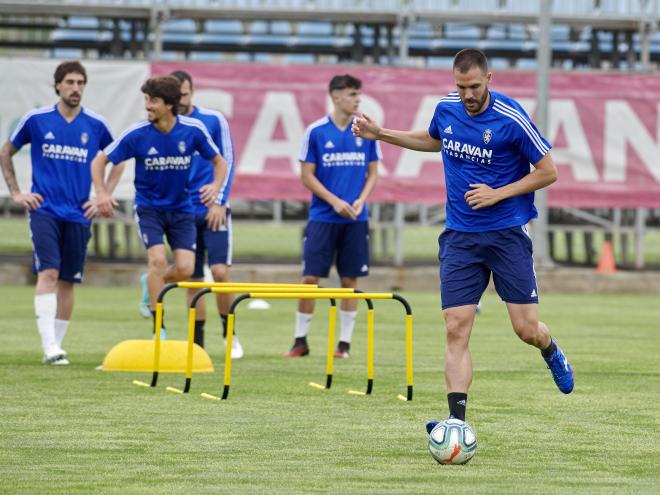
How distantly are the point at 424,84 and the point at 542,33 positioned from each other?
1.92 m

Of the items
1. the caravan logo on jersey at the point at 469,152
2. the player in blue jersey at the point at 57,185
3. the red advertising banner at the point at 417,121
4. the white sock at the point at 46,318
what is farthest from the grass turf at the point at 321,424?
the red advertising banner at the point at 417,121

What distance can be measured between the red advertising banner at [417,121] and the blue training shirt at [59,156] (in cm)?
966

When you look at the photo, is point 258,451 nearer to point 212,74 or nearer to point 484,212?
point 484,212

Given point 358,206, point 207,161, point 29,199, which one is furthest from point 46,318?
point 358,206

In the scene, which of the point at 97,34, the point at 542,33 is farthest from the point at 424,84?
the point at 97,34

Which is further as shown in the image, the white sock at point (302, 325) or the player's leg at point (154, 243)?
the white sock at point (302, 325)

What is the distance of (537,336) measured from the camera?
27.5 feet

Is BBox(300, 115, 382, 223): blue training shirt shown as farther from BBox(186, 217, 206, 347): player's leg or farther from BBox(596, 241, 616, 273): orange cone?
BBox(596, 241, 616, 273): orange cone

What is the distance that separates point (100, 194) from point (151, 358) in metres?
1.34

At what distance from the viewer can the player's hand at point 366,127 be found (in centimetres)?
836

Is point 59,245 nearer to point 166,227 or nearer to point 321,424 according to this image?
point 166,227

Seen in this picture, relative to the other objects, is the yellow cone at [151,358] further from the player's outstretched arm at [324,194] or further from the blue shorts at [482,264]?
the blue shorts at [482,264]

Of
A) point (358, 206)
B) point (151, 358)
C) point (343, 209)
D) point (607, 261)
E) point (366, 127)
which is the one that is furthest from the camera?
point (607, 261)

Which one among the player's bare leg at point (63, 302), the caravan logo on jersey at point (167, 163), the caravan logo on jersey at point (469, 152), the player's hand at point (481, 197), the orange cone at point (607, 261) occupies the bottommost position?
the orange cone at point (607, 261)
